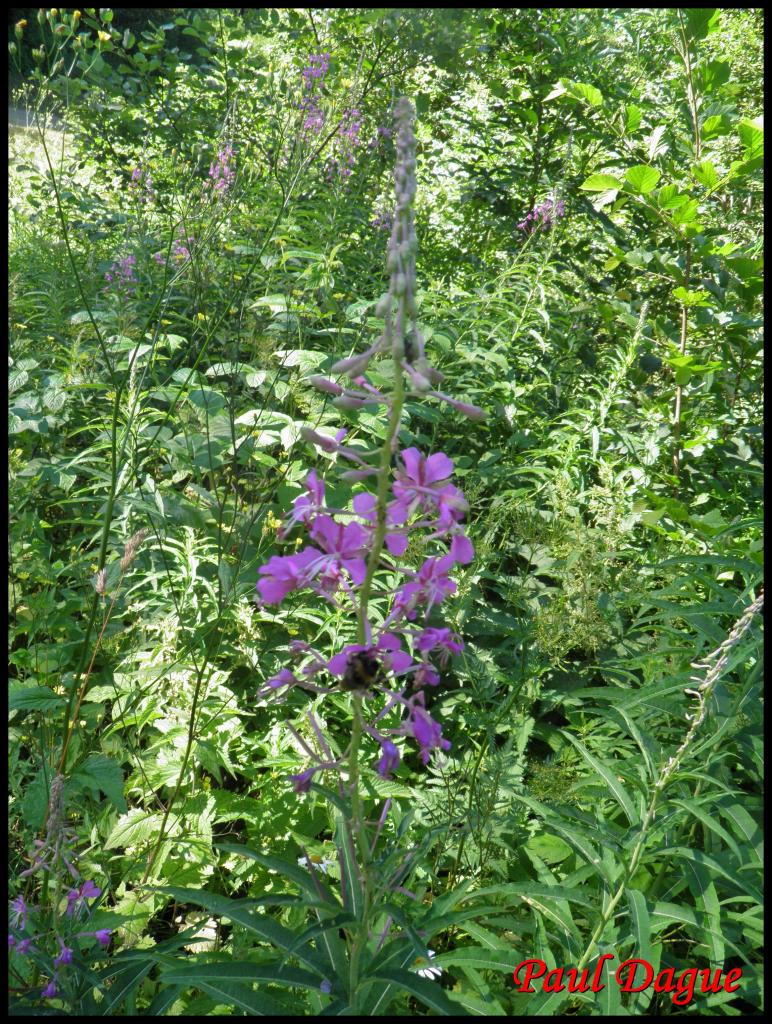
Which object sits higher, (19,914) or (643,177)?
(643,177)

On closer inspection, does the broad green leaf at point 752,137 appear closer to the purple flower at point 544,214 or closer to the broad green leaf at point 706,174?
the broad green leaf at point 706,174

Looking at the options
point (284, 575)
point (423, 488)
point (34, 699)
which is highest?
point (423, 488)

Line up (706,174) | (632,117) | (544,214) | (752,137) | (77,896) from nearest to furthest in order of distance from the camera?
(77,896) → (752,137) → (706,174) → (632,117) → (544,214)

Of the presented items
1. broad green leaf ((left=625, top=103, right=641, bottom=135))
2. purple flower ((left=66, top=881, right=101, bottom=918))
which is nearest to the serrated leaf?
purple flower ((left=66, top=881, right=101, bottom=918))

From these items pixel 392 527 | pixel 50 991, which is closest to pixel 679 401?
pixel 392 527

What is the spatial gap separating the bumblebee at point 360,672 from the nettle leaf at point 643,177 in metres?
2.69

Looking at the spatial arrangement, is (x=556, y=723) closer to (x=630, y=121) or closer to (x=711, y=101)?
(x=630, y=121)

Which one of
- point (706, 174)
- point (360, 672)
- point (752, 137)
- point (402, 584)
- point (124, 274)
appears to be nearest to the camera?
point (360, 672)

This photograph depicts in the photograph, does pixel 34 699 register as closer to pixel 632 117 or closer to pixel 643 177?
pixel 643 177

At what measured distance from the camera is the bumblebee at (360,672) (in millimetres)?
949

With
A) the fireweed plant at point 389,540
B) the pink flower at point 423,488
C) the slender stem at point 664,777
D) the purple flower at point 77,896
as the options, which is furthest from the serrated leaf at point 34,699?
the slender stem at point 664,777

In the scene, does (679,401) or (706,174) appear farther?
(679,401)

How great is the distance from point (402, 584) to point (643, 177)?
2105 millimetres

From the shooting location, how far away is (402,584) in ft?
6.25
